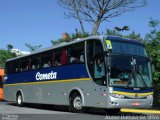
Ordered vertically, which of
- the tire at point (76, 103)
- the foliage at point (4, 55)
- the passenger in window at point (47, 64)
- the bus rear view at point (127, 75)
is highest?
the foliage at point (4, 55)

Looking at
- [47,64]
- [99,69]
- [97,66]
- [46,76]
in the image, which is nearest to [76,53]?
[97,66]

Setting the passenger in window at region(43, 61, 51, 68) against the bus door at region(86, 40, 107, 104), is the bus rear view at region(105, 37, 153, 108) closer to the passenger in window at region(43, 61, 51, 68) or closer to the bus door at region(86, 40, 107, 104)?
→ the bus door at region(86, 40, 107, 104)

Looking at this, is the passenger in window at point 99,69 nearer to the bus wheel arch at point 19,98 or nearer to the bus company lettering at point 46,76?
the bus company lettering at point 46,76

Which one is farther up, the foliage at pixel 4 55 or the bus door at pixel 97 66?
the foliage at pixel 4 55

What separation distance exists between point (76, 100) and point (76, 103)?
0.16 m

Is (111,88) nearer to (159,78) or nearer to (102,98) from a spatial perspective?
(102,98)

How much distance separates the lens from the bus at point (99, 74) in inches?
682

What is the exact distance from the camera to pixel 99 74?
703 inches

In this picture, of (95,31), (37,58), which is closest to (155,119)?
(37,58)

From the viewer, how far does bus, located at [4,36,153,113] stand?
17.3 m

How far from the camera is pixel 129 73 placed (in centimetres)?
1756

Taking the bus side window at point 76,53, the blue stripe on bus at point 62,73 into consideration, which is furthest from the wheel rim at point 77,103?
the bus side window at point 76,53

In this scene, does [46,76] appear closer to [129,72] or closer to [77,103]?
[77,103]

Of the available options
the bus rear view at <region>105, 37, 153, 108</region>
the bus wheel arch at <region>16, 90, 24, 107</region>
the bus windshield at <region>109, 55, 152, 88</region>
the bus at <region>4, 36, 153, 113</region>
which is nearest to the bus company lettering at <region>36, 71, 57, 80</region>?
the bus at <region>4, 36, 153, 113</region>
